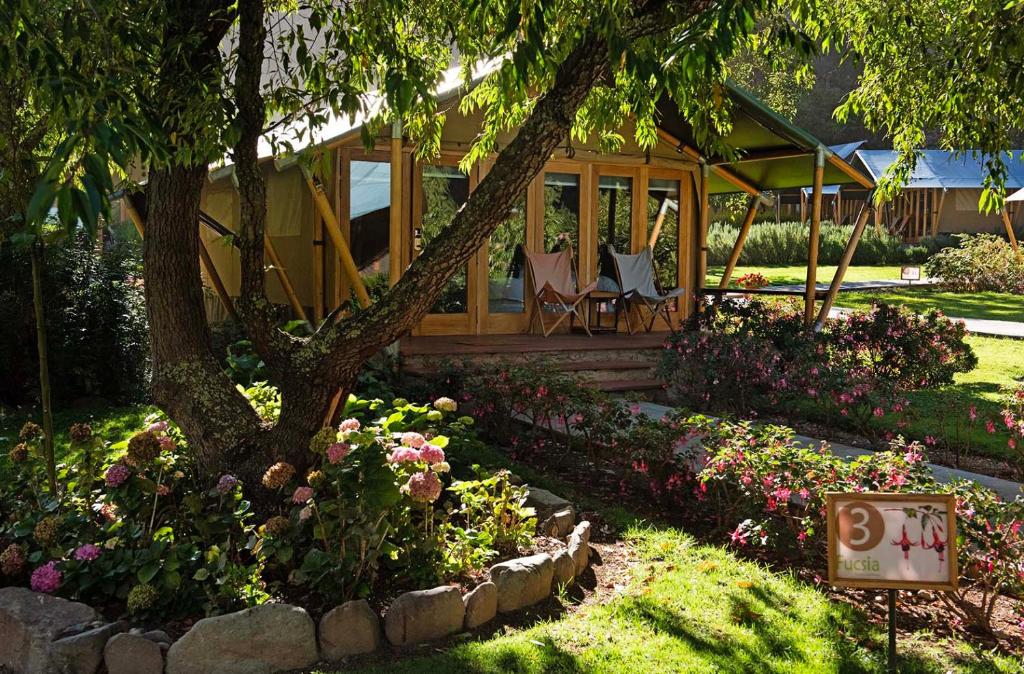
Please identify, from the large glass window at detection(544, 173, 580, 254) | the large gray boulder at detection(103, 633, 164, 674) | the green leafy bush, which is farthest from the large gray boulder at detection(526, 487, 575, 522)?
Answer: the green leafy bush

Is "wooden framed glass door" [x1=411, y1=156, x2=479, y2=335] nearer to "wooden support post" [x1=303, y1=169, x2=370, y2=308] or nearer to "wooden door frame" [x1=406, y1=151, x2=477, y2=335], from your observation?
"wooden door frame" [x1=406, y1=151, x2=477, y2=335]

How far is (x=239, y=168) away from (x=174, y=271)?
558 millimetres

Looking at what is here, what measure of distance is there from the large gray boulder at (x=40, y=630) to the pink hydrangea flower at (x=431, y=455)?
1.29 metres

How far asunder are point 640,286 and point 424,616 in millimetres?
7809

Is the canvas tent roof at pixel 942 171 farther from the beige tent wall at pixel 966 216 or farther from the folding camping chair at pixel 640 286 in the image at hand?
the folding camping chair at pixel 640 286

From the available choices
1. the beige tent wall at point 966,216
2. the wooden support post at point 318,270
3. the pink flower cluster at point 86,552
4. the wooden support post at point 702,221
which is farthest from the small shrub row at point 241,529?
the beige tent wall at point 966,216

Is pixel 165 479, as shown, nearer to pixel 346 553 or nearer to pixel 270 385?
pixel 346 553

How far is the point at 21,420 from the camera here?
24.2 feet

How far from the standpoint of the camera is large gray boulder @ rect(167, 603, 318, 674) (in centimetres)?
318

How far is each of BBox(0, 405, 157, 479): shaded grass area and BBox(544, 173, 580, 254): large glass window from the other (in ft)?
15.8

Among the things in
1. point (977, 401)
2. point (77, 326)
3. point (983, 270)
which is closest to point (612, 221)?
point (977, 401)

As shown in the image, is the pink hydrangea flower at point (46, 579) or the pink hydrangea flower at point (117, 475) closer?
the pink hydrangea flower at point (46, 579)

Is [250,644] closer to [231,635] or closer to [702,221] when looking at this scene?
[231,635]

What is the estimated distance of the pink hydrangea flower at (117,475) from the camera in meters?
3.80
